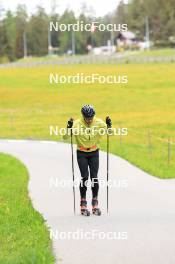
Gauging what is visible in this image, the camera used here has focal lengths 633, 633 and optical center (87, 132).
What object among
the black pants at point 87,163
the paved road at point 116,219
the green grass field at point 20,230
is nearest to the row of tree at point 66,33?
the paved road at point 116,219

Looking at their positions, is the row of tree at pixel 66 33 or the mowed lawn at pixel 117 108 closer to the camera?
the mowed lawn at pixel 117 108

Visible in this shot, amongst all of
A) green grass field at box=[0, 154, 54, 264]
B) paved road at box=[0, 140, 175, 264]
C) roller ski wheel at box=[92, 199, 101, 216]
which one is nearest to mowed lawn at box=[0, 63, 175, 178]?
paved road at box=[0, 140, 175, 264]

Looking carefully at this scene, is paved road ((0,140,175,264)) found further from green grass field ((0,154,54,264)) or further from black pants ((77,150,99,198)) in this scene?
black pants ((77,150,99,198))

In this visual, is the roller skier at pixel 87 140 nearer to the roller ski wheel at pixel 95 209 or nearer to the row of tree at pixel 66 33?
the roller ski wheel at pixel 95 209

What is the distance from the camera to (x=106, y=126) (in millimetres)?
10883

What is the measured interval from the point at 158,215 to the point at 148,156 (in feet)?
38.5

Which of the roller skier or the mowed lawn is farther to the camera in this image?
the mowed lawn

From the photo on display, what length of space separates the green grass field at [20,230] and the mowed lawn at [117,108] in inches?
189

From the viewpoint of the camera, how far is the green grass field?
7.89 metres

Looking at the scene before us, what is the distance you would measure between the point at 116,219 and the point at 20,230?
5.75 ft

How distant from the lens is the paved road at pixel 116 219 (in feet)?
27.1

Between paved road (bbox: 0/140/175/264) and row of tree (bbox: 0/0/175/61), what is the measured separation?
447ft

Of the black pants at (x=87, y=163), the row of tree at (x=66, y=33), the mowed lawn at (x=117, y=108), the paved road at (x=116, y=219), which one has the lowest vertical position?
the mowed lawn at (x=117, y=108)

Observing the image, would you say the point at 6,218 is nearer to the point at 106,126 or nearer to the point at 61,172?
the point at 106,126
